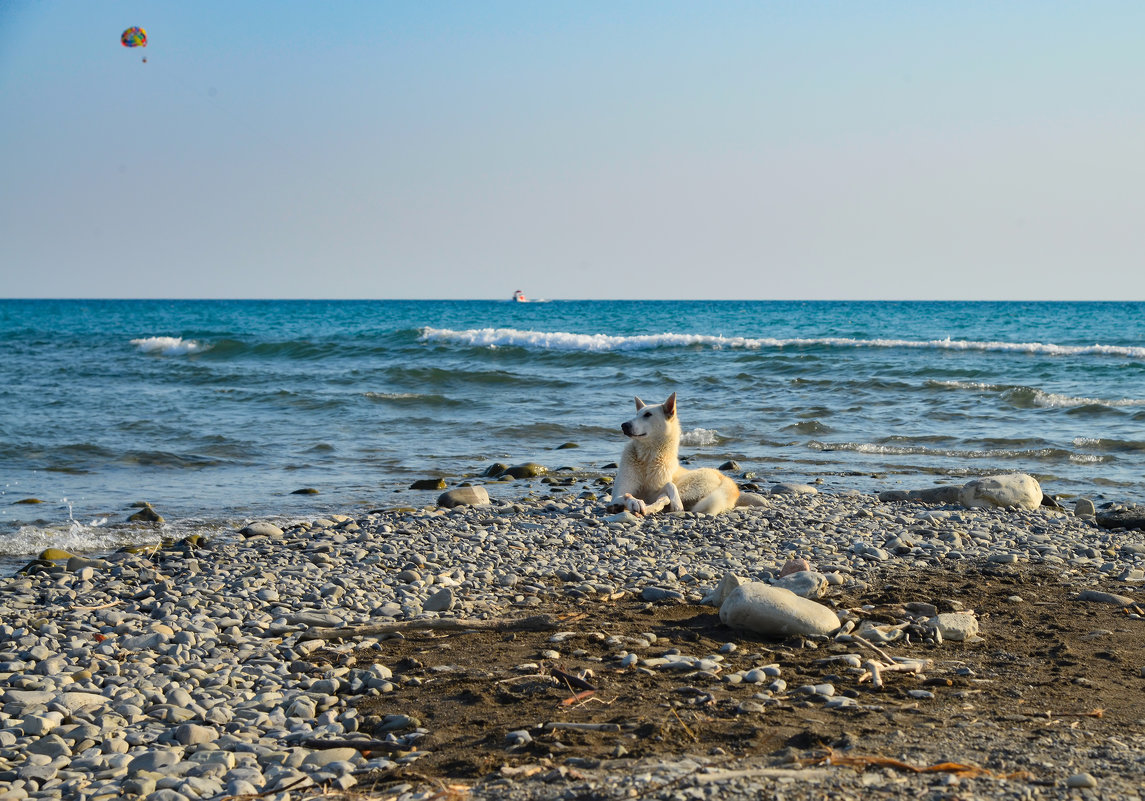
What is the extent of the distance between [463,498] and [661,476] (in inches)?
88.4

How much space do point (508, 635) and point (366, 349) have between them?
30.5 meters

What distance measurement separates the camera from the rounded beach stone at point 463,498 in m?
10.0

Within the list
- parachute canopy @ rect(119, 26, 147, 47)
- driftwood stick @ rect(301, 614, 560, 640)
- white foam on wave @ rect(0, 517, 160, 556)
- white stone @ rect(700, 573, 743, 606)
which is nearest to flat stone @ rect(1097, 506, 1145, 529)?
white stone @ rect(700, 573, 743, 606)

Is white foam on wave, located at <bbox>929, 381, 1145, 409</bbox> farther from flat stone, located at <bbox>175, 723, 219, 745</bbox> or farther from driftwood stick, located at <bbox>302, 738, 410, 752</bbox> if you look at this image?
flat stone, located at <bbox>175, 723, 219, 745</bbox>

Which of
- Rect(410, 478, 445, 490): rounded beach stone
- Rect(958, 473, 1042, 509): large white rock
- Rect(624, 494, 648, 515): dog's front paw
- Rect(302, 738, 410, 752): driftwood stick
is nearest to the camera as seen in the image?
Rect(302, 738, 410, 752): driftwood stick

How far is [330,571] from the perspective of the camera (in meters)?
6.94

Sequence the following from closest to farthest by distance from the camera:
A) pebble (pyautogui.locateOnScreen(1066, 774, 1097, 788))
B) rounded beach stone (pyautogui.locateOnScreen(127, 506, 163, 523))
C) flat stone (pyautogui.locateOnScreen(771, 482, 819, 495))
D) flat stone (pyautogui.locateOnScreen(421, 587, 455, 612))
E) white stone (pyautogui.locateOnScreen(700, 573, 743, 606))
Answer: pebble (pyautogui.locateOnScreen(1066, 774, 1097, 788)) < white stone (pyautogui.locateOnScreen(700, 573, 743, 606)) < flat stone (pyautogui.locateOnScreen(421, 587, 455, 612)) < rounded beach stone (pyautogui.locateOnScreen(127, 506, 163, 523)) < flat stone (pyautogui.locateOnScreen(771, 482, 819, 495))

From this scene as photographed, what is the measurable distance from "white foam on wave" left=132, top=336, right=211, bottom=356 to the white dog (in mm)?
31690

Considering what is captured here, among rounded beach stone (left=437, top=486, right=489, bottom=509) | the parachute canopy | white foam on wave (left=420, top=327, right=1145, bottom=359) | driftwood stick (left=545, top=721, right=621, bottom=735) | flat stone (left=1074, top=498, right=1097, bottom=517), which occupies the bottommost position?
rounded beach stone (left=437, top=486, right=489, bottom=509)

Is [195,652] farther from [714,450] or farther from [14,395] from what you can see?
[14,395]

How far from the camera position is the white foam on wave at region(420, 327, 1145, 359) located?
3036cm

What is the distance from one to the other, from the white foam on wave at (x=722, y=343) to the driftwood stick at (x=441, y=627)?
28.0 meters

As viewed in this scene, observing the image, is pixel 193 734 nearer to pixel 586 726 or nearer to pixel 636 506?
pixel 586 726

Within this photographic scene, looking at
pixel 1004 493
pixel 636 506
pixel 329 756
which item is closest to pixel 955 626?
pixel 329 756
